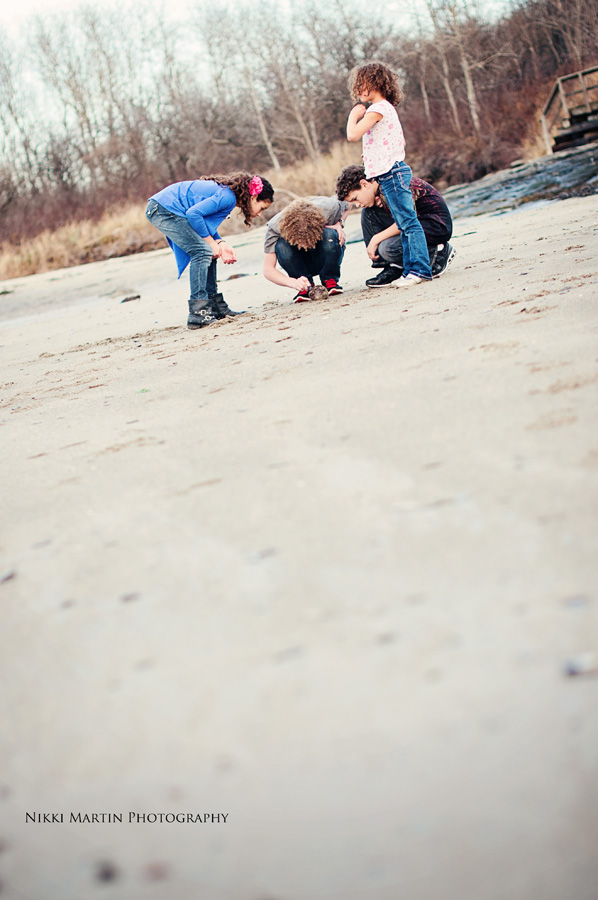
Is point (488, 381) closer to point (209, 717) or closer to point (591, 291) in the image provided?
point (591, 291)

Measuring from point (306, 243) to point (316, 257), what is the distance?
326 mm

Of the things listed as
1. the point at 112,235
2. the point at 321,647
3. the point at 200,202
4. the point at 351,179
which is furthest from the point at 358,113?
the point at 112,235

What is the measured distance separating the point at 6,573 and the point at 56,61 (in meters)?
31.2

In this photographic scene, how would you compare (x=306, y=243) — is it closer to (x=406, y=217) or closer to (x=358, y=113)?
(x=406, y=217)

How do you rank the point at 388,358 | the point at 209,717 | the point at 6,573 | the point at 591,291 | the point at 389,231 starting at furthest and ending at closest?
1. the point at 389,231
2. the point at 591,291
3. the point at 388,358
4. the point at 6,573
5. the point at 209,717

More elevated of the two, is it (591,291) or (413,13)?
(413,13)

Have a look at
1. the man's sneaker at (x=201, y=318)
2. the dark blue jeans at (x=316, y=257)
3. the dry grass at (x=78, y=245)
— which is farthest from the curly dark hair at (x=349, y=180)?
the dry grass at (x=78, y=245)

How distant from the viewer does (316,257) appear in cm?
535

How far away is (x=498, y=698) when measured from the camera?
98 centimetres

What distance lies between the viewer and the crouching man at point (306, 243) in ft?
16.4

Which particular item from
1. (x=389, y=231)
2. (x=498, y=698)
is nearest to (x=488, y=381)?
(x=498, y=698)

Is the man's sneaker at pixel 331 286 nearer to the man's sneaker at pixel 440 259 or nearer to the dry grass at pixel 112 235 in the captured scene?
the man's sneaker at pixel 440 259

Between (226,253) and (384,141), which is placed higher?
(384,141)

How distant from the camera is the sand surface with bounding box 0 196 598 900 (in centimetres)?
87
